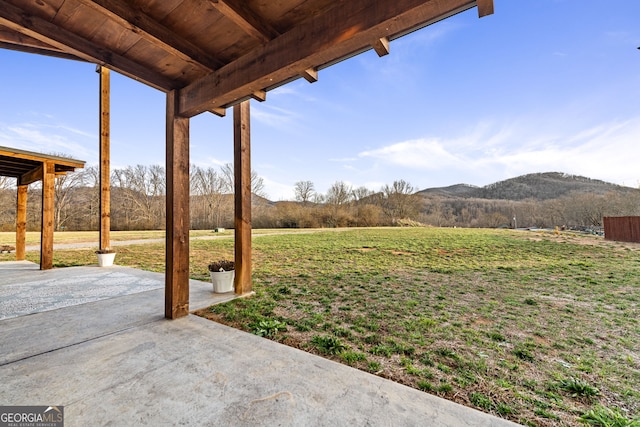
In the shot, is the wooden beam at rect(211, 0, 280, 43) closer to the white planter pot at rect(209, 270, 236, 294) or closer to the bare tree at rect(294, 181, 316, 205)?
the white planter pot at rect(209, 270, 236, 294)

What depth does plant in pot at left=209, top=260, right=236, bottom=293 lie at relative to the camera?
126 inches

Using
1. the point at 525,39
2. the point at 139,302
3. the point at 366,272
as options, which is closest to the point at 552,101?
the point at 525,39

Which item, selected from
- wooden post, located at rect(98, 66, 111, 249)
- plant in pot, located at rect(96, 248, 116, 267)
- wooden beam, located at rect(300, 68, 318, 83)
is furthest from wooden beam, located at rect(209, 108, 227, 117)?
plant in pot, located at rect(96, 248, 116, 267)

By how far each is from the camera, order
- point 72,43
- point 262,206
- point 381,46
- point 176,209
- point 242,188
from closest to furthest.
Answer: point 381,46 → point 72,43 → point 176,209 → point 242,188 → point 262,206

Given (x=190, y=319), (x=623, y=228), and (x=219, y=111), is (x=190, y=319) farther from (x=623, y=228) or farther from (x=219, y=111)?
(x=623, y=228)

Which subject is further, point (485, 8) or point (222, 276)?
point (222, 276)

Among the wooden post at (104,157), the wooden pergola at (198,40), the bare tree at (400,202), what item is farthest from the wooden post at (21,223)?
the bare tree at (400,202)

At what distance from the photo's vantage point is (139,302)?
2.87 metres

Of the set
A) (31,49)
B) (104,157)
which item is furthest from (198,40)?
(104,157)

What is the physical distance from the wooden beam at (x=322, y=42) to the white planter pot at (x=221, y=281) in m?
2.05

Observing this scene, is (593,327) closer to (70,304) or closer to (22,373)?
(22,373)

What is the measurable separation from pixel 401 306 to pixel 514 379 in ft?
4.52

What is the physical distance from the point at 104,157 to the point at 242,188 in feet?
14.1

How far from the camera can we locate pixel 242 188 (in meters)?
3.12
